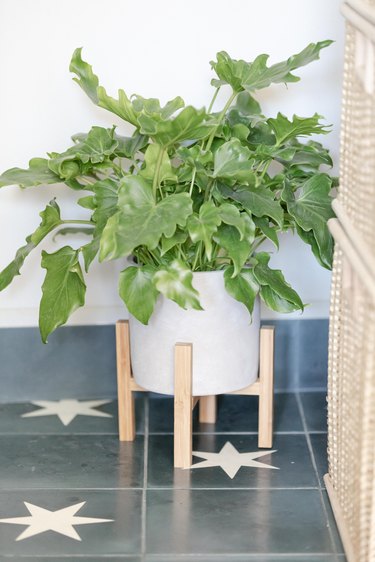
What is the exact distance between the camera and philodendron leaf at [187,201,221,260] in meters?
1.63

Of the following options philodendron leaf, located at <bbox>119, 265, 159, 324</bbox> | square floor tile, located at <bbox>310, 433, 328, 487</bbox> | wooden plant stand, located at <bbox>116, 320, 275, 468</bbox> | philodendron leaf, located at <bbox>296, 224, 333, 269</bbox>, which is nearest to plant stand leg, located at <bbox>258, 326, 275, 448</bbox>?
wooden plant stand, located at <bbox>116, 320, 275, 468</bbox>

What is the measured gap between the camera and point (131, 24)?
203cm

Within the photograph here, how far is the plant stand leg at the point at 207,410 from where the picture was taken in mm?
2082

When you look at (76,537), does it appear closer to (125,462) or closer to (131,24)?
(125,462)

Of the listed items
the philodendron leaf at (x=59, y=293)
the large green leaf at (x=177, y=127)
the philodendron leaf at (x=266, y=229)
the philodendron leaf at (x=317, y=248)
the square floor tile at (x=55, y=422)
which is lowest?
the square floor tile at (x=55, y=422)

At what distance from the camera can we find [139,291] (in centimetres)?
172

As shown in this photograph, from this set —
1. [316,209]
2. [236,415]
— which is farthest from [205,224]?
[236,415]

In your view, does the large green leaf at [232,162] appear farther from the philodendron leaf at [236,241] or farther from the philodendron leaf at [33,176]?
the philodendron leaf at [33,176]

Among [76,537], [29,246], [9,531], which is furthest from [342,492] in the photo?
[29,246]

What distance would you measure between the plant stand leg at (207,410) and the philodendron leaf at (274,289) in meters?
0.38

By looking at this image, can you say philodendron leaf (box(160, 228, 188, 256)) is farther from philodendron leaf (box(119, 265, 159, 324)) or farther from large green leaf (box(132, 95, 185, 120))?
large green leaf (box(132, 95, 185, 120))

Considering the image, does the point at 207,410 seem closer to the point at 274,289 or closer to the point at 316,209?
the point at 274,289

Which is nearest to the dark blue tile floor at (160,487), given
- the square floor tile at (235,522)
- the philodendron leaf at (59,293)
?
the square floor tile at (235,522)

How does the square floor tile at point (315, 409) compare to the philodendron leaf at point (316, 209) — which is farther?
the square floor tile at point (315, 409)
